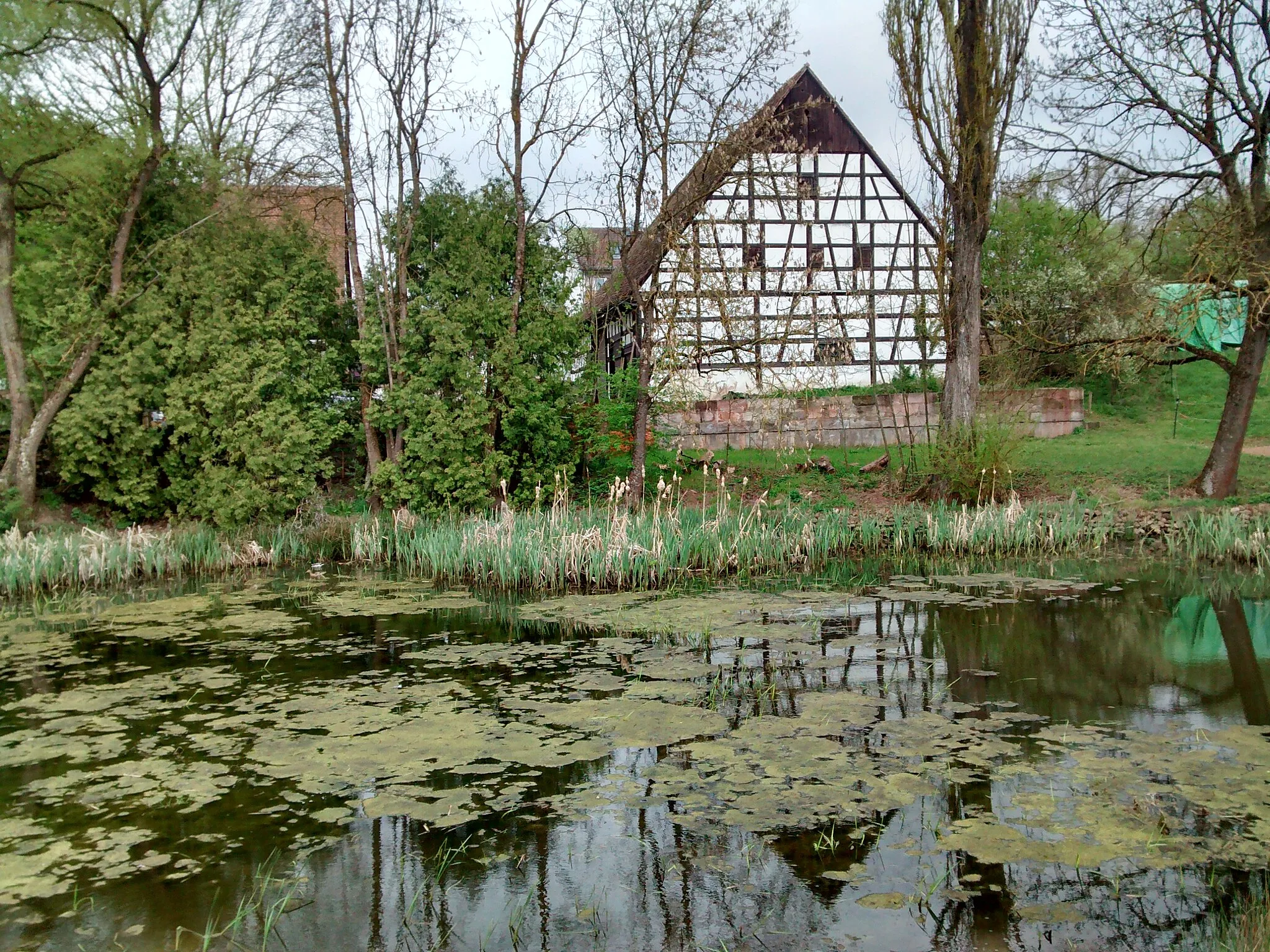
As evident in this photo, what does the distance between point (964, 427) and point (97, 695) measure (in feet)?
33.2

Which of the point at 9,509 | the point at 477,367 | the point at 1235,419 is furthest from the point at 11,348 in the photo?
the point at 1235,419

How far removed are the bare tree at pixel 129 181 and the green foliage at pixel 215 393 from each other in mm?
233

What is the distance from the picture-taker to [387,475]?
12.0 meters

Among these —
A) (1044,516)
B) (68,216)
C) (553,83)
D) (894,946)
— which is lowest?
(894,946)

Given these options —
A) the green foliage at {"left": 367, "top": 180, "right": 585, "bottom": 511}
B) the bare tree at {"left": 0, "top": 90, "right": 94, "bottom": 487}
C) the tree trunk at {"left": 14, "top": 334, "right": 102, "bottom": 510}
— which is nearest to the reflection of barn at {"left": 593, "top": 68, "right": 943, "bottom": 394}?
the green foliage at {"left": 367, "top": 180, "right": 585, "bottom": 511}

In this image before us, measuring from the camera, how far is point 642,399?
12523 millimetres

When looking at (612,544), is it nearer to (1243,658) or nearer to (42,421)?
(1243,658)

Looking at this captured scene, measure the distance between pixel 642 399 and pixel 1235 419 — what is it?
24.0 ft

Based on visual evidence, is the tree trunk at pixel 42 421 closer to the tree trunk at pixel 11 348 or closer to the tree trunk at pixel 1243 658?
the tree trunk at pixel 11 348

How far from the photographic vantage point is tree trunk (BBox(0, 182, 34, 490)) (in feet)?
40.5

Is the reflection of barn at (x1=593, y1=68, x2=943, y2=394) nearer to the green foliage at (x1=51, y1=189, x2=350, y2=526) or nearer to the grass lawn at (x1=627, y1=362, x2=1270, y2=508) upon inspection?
the grass lawn at (x1=627, y1=362, x2=1270, y2=508)

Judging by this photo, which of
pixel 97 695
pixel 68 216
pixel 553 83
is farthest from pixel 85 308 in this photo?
pixel 97 695

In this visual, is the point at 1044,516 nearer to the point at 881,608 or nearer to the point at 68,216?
the point at 881,608

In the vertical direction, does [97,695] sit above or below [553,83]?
below
